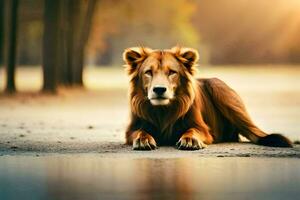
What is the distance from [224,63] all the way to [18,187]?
188ft

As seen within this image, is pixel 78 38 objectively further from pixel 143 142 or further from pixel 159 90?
pixel 143 142

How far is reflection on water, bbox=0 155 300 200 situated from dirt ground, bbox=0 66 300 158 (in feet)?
1.83

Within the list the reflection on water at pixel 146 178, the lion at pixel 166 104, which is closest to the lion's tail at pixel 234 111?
the lion at pixel 166 104

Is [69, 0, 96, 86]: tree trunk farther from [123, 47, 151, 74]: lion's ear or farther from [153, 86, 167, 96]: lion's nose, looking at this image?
[153, 86, 167, 96]: lion's nose

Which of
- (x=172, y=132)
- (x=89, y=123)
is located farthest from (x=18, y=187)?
(x=89, y=123)

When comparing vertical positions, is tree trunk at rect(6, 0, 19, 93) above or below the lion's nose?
above

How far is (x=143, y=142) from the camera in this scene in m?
10.6

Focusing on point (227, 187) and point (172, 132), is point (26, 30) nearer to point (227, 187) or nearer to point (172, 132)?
point (172, 132)

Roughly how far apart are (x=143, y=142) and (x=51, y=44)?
12.9 meters

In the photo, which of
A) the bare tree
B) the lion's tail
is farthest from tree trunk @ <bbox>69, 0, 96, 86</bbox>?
the lion's tail

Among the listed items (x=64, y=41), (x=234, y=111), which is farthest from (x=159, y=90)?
(x=64, y=41)

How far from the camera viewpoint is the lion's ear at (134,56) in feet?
36.7

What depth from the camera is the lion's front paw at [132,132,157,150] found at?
10621 mm

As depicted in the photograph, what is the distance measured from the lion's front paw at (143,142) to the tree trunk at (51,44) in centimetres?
1269
